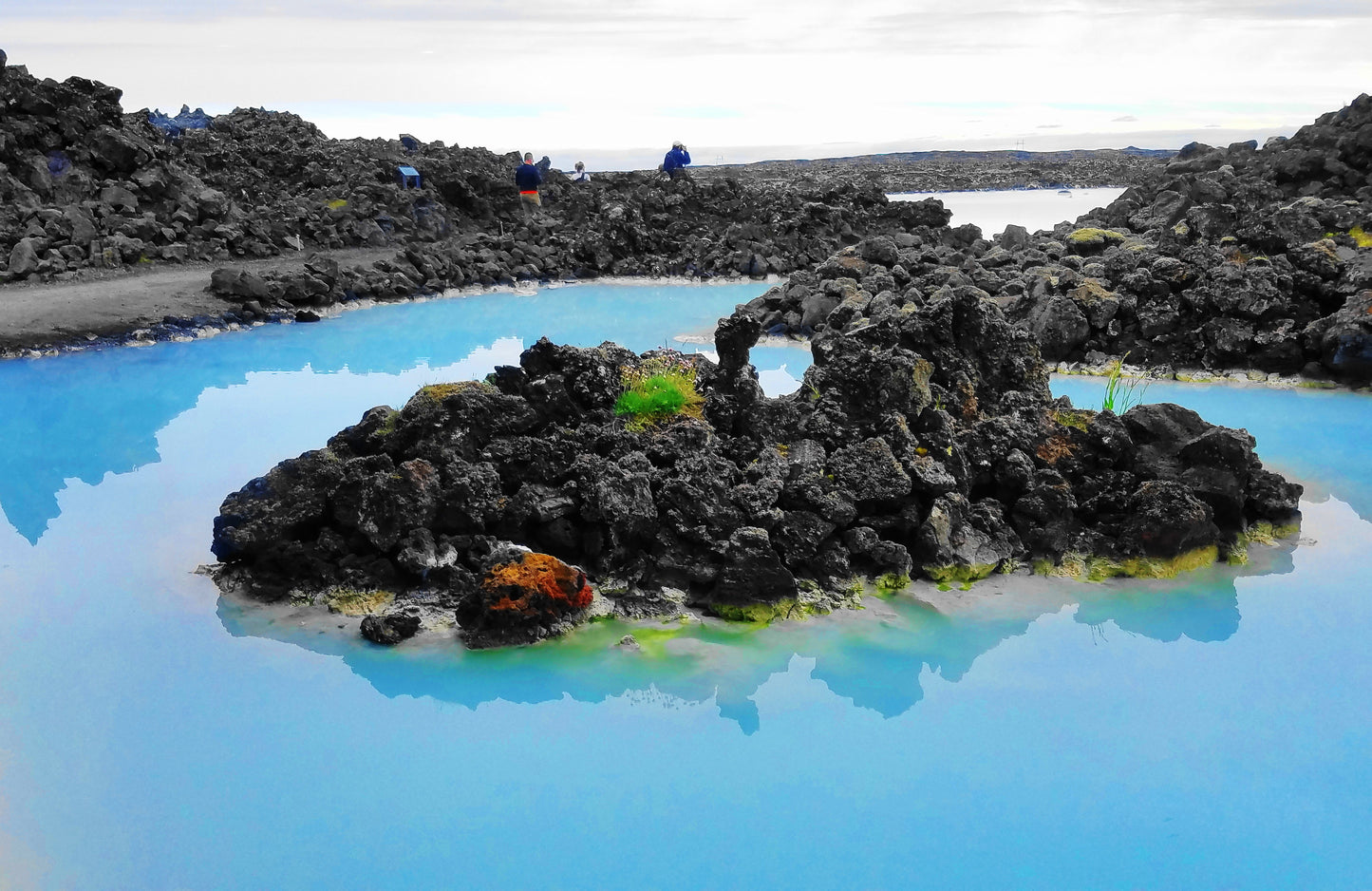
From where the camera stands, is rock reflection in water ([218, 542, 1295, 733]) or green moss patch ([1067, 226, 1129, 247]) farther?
green moss patch ([1067, 226, 1129, 247])

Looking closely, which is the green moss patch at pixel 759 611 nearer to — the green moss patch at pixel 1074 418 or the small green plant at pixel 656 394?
the small green plant at pixel 656 394

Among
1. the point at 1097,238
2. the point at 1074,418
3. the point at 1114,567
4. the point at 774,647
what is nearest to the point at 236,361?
the point at 774,647

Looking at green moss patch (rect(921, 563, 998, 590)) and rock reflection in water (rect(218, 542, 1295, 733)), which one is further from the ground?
green moss patch (rect(921, 563, 998, 590))

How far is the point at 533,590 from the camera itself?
7.49 m

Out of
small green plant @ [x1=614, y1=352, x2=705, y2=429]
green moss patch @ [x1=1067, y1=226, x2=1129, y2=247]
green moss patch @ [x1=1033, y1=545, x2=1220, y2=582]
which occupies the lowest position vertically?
green moss patch @ [x1=1033, y1=545, x2=1220, y2=582]

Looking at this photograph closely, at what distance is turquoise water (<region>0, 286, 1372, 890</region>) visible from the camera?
5.34 m

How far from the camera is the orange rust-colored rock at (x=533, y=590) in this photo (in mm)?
7445

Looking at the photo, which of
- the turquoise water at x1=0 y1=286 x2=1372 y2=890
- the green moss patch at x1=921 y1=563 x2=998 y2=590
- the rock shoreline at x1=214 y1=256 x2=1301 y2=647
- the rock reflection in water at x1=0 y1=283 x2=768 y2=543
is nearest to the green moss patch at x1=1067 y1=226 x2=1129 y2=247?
the rock reflection in water at x1=0 y1=283 x2=768 y2=543

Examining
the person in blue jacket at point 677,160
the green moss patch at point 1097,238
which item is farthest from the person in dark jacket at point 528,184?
the green moss patch at point 1097,238

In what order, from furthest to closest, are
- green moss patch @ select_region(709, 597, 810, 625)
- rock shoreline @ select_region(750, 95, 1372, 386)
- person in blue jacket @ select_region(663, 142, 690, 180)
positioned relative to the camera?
person in blue jacket @ select_region(663, 142, 690, 180) → rock shoreline @ select_region(750, 95, 1372, 386) → green moss patch @ select_region(709, 597, 810, 625)

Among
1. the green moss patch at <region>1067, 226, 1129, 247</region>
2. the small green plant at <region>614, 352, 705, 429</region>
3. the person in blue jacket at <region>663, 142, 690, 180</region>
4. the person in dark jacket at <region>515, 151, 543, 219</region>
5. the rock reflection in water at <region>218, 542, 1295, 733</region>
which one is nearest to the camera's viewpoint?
the rock reflection in water at <region>218, 542, 1295, 733</region>

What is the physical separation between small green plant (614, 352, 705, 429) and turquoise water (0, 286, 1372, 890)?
2.30 m

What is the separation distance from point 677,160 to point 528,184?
5.19 meters

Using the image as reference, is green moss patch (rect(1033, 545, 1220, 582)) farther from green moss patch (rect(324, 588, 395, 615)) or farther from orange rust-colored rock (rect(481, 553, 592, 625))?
green moss patch (rect(324, 588, 395, 615))
